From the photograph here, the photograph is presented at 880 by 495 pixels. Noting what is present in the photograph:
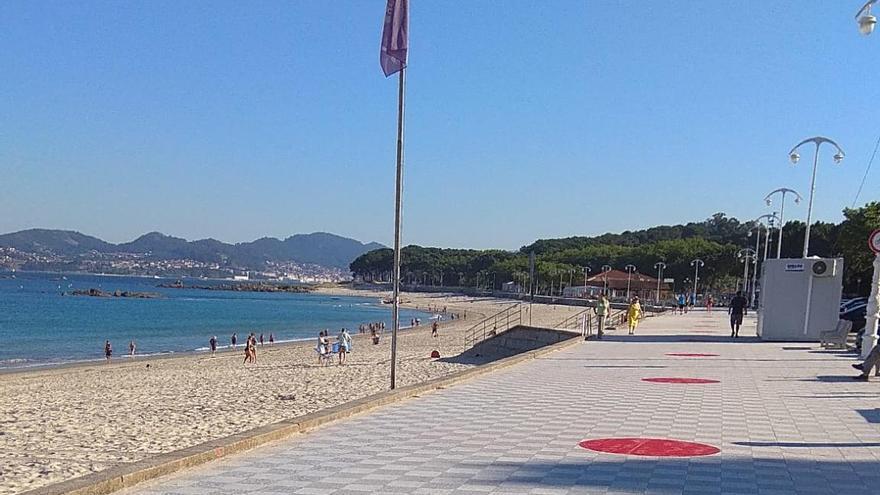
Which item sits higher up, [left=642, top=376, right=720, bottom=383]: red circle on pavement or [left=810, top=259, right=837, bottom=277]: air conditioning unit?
[left=810, top=259, right=837, bottom=277]: air conditioning unit

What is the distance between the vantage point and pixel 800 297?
2466cm

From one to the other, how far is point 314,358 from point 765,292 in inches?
751

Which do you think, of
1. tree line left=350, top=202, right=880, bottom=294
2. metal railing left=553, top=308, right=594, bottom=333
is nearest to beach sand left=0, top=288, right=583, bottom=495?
metal railing left=553, top=308, right=594, bottom=333

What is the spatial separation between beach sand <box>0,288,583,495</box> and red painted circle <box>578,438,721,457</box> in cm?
482

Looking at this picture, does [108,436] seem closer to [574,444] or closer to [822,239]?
[574,444]

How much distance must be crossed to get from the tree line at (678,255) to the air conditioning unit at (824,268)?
2494cm

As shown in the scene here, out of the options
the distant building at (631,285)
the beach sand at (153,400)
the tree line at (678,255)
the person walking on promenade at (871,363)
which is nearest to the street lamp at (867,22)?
the person walking on promenade at (871,363)

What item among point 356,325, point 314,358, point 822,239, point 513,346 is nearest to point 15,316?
point 356,325

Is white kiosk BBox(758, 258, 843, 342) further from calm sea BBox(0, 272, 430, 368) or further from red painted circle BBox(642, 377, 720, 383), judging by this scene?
calm sea BBox(0, 272, 430, 368)

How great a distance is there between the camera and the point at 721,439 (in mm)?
8344

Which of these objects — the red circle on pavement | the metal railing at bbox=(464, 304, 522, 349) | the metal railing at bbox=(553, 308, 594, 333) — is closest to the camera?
the red circle on pavement

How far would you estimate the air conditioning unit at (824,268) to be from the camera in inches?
930

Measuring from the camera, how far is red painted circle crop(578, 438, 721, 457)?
752 cm

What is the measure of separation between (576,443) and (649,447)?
0.65 m
